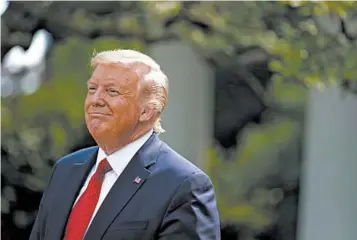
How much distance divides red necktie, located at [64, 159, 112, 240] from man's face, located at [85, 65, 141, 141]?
0.32ft

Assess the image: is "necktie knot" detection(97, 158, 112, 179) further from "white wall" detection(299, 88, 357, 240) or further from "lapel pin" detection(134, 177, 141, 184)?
"white wall" detection(299, 88, 357, 240)

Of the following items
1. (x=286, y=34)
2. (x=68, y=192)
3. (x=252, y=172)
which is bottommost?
(x=252, y=172)

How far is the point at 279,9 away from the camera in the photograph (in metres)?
4.89

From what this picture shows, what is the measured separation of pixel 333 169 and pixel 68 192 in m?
3.55

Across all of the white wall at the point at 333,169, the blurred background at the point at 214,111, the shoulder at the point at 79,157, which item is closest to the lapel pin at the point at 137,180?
the shoulder at the point at 79,157

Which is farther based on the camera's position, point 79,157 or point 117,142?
point 79,157

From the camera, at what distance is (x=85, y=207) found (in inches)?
80.4

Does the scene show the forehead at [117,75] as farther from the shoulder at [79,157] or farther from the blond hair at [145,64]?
the shoulder at [79,157]

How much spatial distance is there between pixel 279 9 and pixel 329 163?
1200 millimetres

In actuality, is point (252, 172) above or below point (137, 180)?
below

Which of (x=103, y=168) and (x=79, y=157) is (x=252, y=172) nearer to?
(x=79, y=157)

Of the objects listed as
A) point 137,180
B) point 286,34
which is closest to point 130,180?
point 137,180

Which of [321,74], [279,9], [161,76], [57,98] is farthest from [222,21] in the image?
[161,76]

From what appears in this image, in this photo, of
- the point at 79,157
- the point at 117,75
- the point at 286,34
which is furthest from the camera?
the point at 286,34
